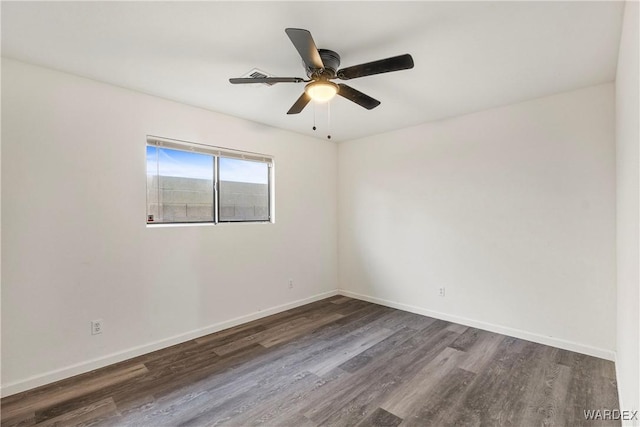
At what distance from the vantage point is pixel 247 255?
359 cm

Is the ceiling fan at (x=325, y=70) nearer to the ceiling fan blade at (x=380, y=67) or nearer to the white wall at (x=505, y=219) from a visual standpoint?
the ceiling fan blade at (x=380, y=67)

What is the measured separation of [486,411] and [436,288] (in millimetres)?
1804

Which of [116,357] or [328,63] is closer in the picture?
[328,63]

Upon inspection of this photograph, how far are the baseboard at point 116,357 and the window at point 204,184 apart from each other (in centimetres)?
119

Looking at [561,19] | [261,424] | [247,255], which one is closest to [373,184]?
[247,255]

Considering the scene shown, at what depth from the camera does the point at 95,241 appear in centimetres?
250

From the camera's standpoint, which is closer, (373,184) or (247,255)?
(247,255)

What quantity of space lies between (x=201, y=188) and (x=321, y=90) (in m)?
1.93

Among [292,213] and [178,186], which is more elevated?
[178,186]

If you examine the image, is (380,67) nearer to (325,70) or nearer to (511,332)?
(325,70)

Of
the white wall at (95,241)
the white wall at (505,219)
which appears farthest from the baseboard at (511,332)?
the white wall at (95,241)

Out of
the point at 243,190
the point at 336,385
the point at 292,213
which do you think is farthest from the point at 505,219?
the point at 243,190

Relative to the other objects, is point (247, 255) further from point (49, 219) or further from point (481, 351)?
point (481, 351)

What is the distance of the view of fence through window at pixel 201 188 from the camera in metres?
2.96
